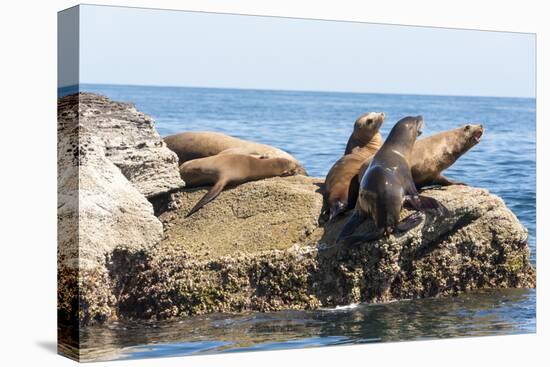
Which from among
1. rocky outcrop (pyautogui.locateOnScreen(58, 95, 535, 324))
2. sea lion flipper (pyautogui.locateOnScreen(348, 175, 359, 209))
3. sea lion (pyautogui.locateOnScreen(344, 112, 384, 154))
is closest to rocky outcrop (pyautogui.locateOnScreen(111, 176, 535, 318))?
rocky outcrop (pyautogui.locateOnScreen(58, 95, 535, 324))

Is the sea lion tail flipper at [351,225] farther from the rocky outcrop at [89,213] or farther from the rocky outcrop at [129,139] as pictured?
the rocky outcrop at [89,213]

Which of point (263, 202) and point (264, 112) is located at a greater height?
point (264, 112)

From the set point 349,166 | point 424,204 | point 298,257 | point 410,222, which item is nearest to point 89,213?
point 298,257

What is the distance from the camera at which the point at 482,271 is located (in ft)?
44.5

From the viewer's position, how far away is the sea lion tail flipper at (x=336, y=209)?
13.0 metres

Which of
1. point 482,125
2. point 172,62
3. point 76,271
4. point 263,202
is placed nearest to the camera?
point 76,271

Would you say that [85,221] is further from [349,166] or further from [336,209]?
[349,166]

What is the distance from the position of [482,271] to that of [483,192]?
2.88 ft

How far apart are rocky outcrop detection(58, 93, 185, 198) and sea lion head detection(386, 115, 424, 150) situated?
2.37 metres

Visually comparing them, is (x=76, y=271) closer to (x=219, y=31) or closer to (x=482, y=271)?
(x=219, y=31)

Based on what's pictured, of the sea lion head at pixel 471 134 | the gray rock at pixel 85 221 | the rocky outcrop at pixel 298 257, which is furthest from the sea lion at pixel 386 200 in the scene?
the gray rock at pixel 85 221

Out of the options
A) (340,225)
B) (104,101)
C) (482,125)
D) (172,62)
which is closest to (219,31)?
(172,62)

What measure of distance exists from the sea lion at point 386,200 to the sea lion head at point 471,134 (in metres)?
1.01

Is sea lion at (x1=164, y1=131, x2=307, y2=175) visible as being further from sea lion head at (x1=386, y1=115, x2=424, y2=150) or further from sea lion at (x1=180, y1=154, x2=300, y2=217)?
sea lion head at (x1=386, y1=115, x2=424, y2=150)
